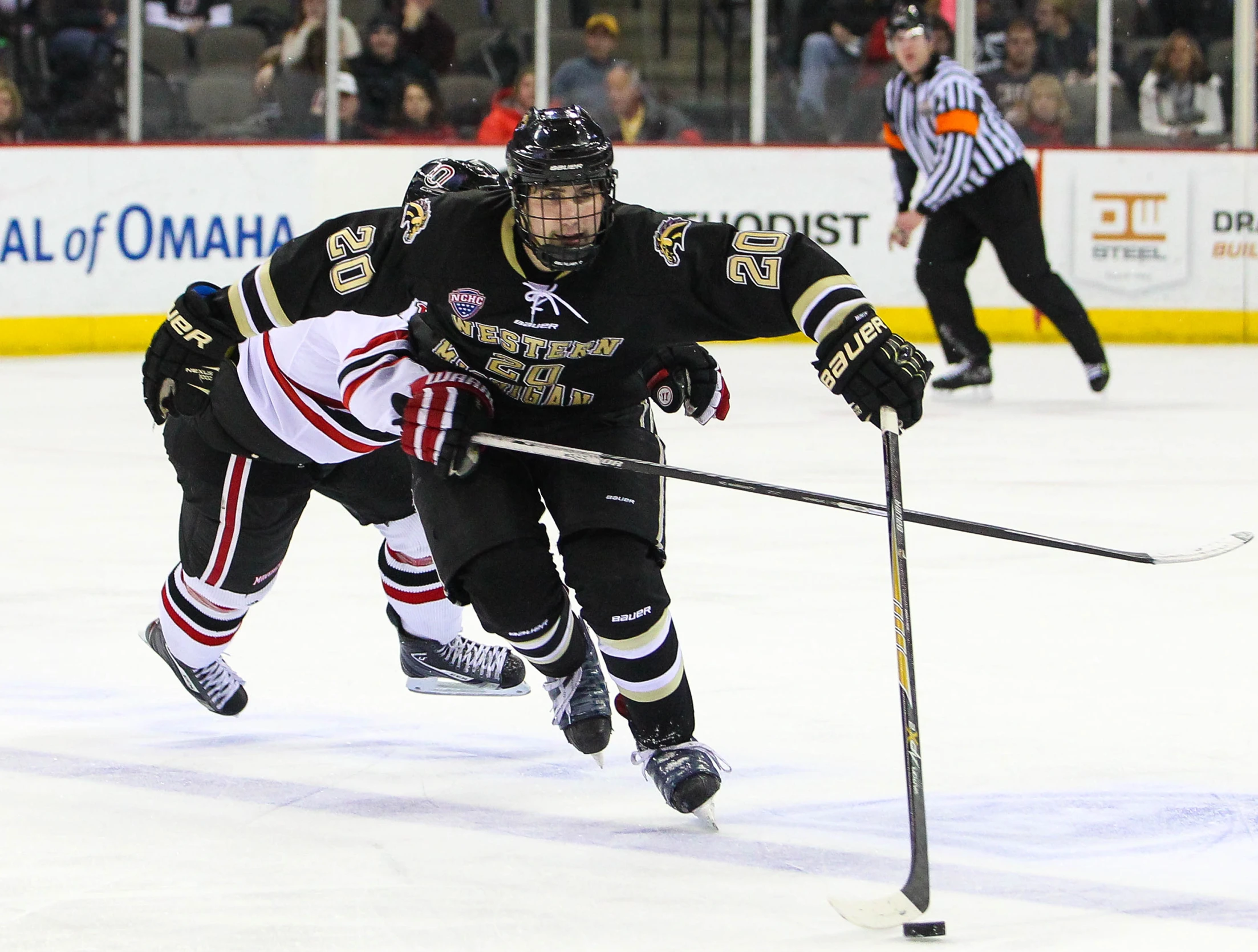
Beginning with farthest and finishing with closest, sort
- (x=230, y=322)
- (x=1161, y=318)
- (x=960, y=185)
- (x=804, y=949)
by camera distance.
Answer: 1. (x=1161, y=318)
2. (x=960, y=185)
3. (x=230, y=322)
4. (x=804, y=949)

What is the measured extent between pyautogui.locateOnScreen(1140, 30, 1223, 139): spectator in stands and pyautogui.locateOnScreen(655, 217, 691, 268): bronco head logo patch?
724 centimetres

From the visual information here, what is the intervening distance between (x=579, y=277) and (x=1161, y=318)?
23.3ft

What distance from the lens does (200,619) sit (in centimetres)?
324

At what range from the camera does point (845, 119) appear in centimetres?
944

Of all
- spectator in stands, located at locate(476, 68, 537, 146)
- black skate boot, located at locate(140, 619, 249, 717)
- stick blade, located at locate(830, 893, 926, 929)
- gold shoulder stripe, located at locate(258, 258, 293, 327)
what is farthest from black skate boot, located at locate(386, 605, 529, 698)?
spectator in stands, located at locate(476, 68, 537, 146)

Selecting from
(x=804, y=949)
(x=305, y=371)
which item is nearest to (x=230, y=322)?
(x=305, y=371)

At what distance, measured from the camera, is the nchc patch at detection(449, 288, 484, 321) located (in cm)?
278

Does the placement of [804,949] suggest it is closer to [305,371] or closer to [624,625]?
[624,625]

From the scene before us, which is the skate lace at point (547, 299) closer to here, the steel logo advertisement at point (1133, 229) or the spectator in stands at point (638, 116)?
the spectator in stands at point (638, 116)

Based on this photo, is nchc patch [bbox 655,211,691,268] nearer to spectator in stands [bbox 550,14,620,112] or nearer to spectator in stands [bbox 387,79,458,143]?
spectator in stands [bbox 387,79,458,143]

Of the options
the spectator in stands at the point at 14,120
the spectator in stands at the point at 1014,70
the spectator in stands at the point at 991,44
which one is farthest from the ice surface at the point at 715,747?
the spectator in stands at the point at 991,44

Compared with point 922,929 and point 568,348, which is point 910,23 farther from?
point 922,929

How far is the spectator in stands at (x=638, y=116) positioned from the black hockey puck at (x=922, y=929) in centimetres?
741

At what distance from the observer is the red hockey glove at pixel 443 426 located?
2.74 metres
